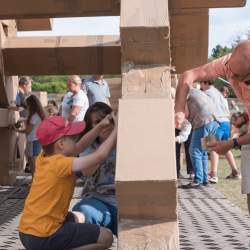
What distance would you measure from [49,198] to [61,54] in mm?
4502

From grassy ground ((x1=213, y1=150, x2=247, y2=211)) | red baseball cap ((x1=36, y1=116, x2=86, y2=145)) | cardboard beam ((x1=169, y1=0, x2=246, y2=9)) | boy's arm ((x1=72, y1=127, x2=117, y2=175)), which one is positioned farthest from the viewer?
grassy ground ((x1=213, y1=150, x2=247, y2=211))

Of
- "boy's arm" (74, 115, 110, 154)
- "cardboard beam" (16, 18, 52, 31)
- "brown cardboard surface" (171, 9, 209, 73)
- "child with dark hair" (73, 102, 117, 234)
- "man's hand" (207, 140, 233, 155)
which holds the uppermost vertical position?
"cardboard beam" (16, 18, 52, 31)

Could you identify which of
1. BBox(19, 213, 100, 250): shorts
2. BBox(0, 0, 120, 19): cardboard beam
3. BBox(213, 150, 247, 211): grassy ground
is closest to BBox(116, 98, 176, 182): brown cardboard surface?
BBox(19, 213, 100, 250): shorts

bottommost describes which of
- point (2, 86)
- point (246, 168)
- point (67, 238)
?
point (67, 238)

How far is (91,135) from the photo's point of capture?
445 cm

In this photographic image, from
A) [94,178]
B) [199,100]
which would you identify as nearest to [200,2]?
[94,178]

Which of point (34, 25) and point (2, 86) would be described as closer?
point (2, 86)

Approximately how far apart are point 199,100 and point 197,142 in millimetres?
624

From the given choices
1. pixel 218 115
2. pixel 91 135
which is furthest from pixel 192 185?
pixel 91 135

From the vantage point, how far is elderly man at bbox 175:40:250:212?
4.36m

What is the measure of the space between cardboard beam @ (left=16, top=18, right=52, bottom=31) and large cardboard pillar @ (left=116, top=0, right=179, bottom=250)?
5352mm

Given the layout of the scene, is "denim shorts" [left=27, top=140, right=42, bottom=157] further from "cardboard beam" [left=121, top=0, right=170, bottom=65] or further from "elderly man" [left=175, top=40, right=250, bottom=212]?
"cardboard beam" [left=121, top=0, right=170, bottom=65]

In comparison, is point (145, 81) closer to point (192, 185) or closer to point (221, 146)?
point (221, 146)

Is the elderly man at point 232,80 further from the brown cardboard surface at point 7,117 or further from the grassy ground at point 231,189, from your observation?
the brown cardboard surface at point 7,117
